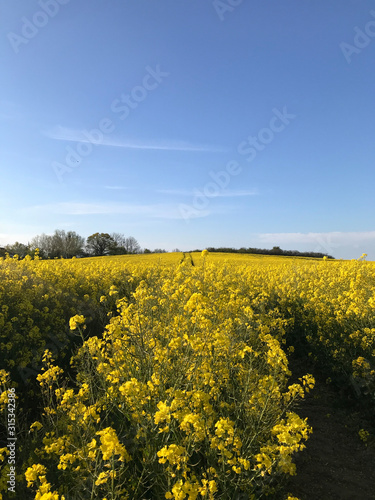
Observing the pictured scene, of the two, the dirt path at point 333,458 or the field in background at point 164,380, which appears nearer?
the field in background at point 164,380

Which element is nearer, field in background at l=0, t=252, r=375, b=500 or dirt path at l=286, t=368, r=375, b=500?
field in background at l=0, t=252, r=375, b=500

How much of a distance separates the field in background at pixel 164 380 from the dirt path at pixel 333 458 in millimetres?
295

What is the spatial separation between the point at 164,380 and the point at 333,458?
278 cm

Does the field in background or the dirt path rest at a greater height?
the field in background

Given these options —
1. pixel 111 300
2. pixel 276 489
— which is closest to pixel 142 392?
pixel 276 489

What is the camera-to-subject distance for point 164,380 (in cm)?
307

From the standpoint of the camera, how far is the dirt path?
3500 mm

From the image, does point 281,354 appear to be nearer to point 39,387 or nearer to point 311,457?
point 311,457

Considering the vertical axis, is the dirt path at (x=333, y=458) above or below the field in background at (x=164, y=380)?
below

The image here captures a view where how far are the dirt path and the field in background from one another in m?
0.29

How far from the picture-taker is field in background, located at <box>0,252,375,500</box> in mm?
2432

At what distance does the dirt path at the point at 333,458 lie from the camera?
3500 millimetres

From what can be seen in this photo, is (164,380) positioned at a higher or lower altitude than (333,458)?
higher

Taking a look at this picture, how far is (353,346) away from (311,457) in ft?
7.14
